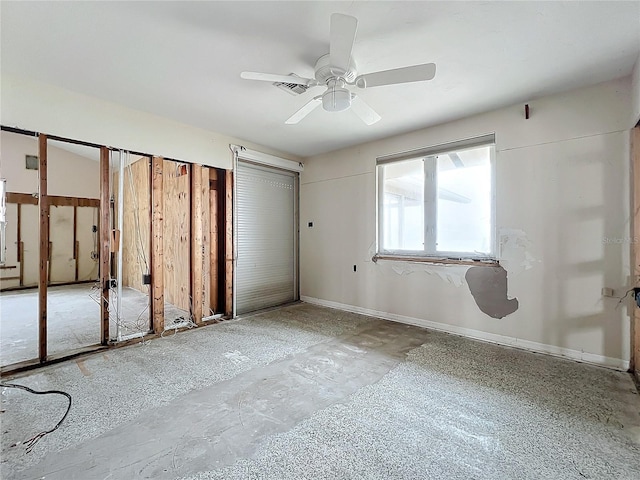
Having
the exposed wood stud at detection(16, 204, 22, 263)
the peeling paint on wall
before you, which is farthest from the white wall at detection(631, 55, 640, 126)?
the exposed wood stud at detection(16, 204, 22, 263)

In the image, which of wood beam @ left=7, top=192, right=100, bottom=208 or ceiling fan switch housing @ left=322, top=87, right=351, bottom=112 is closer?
ceiling fan switch housing @ left=322, top=87, right=351, bottom=112

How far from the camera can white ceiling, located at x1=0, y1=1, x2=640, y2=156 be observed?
5.86 ft

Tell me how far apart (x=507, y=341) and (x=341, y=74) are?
320 centimetres

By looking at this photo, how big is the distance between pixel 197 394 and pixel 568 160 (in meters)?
3.98

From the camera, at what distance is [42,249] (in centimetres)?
272

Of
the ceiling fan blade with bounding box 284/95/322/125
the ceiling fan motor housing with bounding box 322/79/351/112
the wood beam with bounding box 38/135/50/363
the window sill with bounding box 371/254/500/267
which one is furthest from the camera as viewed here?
the window sill with bounding box 371/254/500/267

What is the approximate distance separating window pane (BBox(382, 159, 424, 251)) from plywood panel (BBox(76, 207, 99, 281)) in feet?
22.9

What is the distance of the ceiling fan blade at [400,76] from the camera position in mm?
1884

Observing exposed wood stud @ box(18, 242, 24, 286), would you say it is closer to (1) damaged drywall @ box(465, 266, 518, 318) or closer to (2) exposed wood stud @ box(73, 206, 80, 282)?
(2) exposed wood stud @ box(73, 206, 80, 282)

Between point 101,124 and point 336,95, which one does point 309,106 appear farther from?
point 101,124

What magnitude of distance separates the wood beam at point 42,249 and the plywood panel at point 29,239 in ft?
15.6

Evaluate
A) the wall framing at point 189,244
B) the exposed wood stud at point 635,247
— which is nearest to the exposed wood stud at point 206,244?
the wall framing at point 189,244

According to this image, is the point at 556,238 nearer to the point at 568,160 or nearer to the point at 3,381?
the point at 568,160

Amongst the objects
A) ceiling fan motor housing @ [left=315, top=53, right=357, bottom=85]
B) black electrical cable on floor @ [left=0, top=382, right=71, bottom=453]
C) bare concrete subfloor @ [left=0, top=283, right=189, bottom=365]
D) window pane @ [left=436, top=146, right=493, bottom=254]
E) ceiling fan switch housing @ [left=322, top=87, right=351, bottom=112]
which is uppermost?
ceiling fan motor housing @ [left=315, top=53, right=357, bottom=85]
